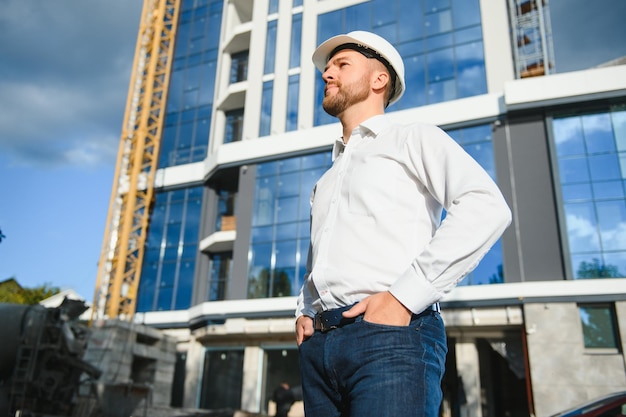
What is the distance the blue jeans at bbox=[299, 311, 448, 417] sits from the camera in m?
1.62

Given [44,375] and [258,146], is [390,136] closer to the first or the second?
[44,375]

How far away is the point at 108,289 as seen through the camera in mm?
33406

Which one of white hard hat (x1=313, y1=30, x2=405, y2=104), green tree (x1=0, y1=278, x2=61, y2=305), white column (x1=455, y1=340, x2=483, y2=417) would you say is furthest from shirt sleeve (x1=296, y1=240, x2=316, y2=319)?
green tree (x1=0, y1=278, x2=61, y2=305)

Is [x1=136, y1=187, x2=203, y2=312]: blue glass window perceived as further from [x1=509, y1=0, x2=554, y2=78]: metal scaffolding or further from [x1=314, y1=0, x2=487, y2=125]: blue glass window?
[x1=509, y1=0, x2=554, y2=78]: metal scaffolding

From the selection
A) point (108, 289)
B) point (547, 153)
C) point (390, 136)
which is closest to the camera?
point (390, 136)

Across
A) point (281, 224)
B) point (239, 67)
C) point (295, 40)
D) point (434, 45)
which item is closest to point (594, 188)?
point (434, 45)

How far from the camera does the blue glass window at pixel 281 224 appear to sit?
23.3 meters

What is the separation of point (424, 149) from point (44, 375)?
13007 millimetres

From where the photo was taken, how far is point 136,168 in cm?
3397

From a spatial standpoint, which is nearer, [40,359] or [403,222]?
[403,222]

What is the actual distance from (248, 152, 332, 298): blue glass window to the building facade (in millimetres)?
69

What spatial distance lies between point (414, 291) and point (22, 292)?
158ft

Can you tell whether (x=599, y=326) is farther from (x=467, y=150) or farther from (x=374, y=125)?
(x=374, y=125)

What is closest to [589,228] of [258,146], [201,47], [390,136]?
[258,146]
